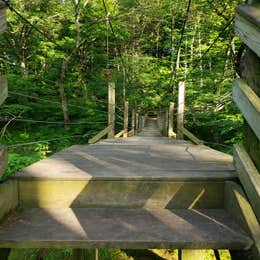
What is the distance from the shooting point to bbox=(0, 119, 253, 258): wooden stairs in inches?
47.3

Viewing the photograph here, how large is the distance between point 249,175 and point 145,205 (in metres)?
0.59

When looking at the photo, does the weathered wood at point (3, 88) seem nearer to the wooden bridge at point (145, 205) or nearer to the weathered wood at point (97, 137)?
the wooden bridge at point (145, 205)

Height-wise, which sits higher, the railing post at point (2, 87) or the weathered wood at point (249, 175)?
Result: the railing post at point (2, 87)

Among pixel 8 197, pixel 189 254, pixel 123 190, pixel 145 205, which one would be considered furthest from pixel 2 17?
pixel 189 254

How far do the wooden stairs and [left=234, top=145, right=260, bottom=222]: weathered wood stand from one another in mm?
101

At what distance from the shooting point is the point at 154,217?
1441 millimetres

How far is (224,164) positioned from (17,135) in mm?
11854

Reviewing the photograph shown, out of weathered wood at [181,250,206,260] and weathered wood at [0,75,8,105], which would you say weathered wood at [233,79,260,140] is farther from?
weathered wood at [181,250,206,260]

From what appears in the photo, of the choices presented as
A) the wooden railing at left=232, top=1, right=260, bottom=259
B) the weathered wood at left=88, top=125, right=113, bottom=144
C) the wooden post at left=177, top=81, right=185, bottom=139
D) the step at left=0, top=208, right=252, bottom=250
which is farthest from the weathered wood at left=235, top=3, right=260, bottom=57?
the wooden post at left=177, top=81, right=185, bottom=139

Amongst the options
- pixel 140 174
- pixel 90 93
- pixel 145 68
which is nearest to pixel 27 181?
pixel 140 174

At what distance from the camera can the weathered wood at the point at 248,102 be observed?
45.5 inches

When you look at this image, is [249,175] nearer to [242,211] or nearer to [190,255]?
[242,211]

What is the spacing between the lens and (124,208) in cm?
156

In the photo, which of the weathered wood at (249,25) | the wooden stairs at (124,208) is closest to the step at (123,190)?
the wooden stairs at (124,208)
